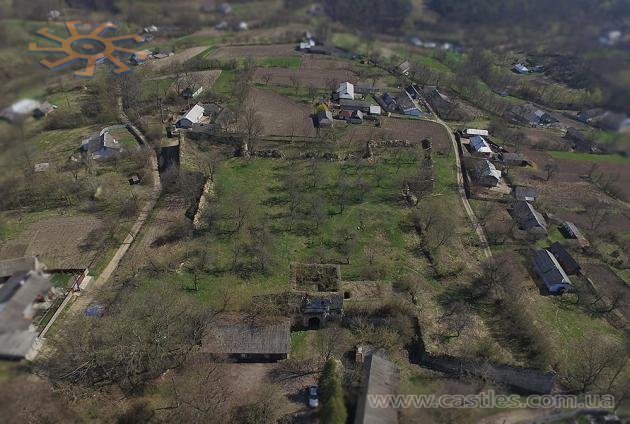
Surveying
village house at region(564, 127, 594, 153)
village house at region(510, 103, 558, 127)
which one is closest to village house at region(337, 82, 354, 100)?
village house at region(510, 103, 558, 127)

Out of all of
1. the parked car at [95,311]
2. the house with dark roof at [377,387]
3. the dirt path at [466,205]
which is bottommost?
the dirt path at [466,205]

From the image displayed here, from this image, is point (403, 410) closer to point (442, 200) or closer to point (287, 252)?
point (287, 252)

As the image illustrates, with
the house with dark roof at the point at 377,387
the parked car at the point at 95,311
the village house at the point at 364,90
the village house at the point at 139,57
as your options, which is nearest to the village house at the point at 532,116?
the village house at the point at 364,90

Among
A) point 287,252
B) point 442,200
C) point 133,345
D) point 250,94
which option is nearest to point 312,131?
point 250,94

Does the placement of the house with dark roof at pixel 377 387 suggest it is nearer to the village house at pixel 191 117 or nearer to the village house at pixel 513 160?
the village house at pixel 513 160

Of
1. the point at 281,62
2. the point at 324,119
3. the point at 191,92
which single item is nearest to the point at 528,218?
the point at 324,119
